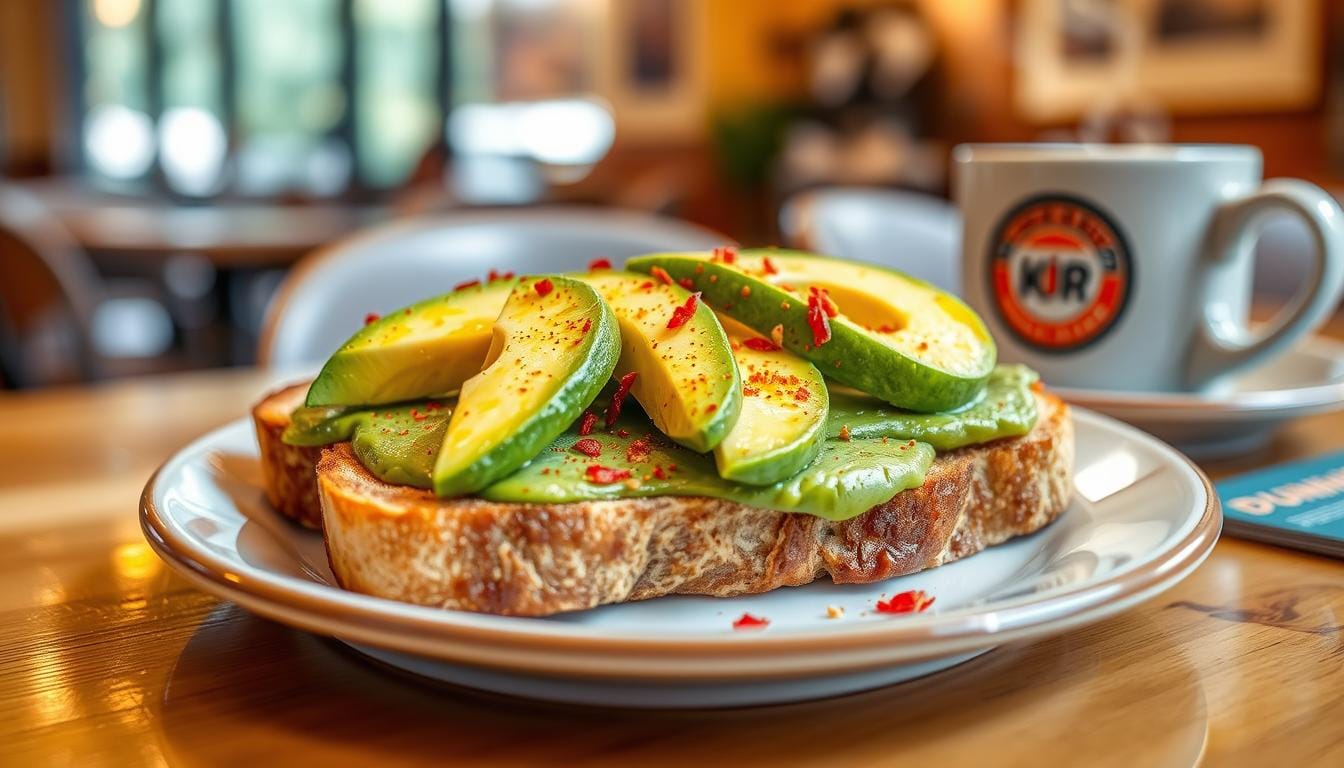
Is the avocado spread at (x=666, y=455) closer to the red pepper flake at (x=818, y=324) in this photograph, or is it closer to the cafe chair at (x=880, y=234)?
the red pepper flake at (x=818, y=324)

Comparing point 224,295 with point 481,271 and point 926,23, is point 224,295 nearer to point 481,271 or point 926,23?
point 481,271

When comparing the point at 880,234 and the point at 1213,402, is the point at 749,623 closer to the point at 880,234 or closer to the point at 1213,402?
the point at 1213,402

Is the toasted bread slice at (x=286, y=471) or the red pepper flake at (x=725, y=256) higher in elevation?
the red pepper flake at (x=725, y=256)

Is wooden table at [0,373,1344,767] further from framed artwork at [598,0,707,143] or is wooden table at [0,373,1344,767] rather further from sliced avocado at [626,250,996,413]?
framed artwork at [598,0,707,143]

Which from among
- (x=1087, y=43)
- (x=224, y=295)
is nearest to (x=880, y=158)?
(x=1087, y=43)

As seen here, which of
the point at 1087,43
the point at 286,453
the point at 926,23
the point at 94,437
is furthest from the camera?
the point at 926,23

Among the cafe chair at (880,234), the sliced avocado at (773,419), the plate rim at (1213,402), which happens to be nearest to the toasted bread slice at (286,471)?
the sliced avocado at (773,419)

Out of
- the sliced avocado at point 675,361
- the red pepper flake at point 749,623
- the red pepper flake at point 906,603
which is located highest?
the sliced avocado at point 675,361

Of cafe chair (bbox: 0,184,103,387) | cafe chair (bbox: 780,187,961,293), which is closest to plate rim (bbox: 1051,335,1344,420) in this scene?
cafe chair (bbox: 780,187,961,293)
